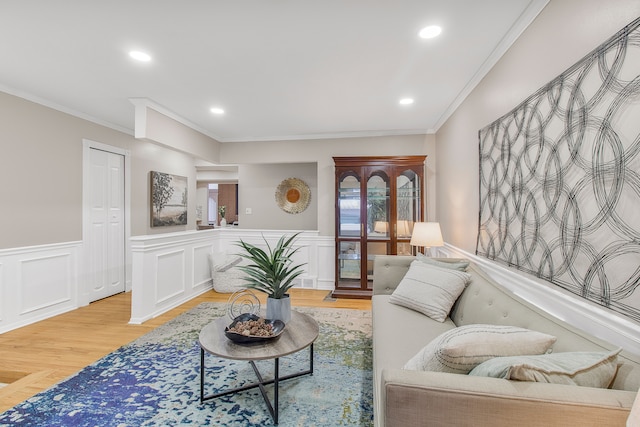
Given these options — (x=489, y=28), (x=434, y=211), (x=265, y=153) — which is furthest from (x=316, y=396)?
(x=265, y=153)

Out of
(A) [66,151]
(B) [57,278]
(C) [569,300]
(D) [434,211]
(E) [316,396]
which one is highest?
(A) [66,151]

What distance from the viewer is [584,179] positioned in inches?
50.1

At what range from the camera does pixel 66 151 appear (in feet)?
11.5

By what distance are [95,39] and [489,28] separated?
103 inches

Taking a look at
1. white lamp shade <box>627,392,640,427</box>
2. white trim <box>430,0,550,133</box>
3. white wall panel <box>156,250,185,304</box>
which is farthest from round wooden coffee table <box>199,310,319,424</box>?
white trim <box>430,0,550,133</box>

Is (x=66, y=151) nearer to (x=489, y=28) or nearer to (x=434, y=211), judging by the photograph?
(x=489, y=28)

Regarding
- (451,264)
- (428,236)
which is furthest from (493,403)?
(428,236)

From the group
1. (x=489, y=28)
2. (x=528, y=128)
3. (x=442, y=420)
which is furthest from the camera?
(x=489, y=28)

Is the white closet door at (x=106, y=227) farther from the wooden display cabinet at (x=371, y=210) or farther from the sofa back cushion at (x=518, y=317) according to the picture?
the sofa back cushion at (x=518, y=317)

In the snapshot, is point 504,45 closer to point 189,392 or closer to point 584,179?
point 584,179

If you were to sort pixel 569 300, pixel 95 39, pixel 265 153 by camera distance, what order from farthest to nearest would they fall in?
1. pixel 265 153
2. pixel 95 39
3. pixel 569 300

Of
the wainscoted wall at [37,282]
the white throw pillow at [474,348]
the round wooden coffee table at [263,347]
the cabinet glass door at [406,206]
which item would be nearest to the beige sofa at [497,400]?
the white throw pillow at [474,348]

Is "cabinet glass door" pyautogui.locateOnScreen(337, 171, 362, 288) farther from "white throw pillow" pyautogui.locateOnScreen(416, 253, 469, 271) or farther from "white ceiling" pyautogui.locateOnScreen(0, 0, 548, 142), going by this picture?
"white throw pillow" pyautogui.locateOnScreen(416, 253, 469, 271)

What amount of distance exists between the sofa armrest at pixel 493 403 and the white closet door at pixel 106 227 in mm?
4373
